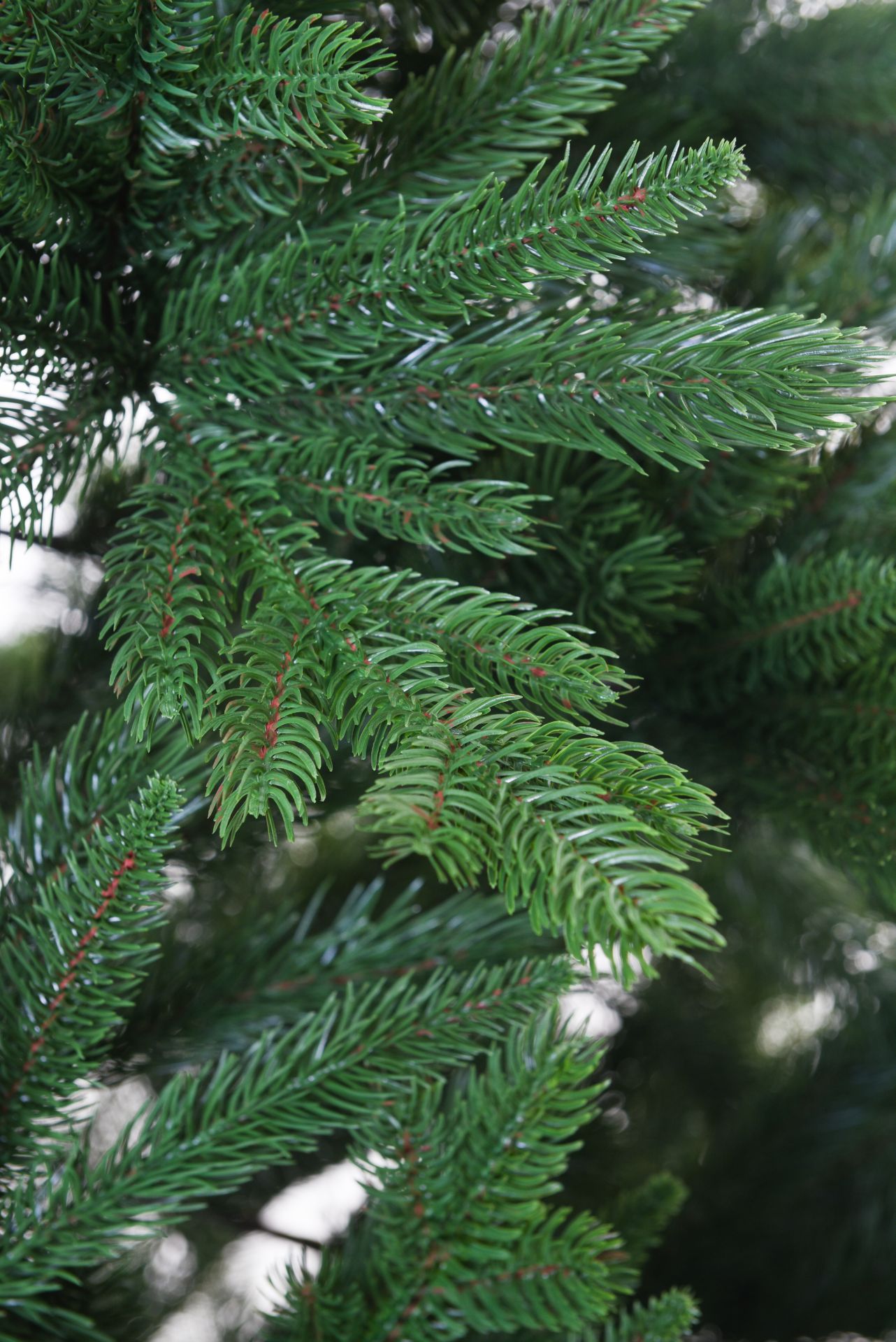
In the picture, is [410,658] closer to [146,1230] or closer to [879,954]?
[146,1230]

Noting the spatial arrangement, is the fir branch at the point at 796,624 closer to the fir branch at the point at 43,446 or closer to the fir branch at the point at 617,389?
the fir branch at the point at 617,389

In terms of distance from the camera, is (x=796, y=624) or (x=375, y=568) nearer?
(x=375, y=568)

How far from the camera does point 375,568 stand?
0.25 m

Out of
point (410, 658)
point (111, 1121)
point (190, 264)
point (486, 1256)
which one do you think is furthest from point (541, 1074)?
point (111, 1121)

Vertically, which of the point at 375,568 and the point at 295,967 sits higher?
the point at 375,568

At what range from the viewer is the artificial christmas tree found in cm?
21

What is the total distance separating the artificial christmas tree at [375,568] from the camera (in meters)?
0.21

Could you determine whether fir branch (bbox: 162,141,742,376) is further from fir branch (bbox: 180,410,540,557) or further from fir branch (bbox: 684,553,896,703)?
fir branch (bbox: 684,553,896,703)

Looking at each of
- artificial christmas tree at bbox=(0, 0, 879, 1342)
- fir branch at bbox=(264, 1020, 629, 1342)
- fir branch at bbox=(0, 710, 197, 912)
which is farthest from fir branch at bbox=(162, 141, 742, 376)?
fir branch at bbox=(264, 1020, 629, 1342)

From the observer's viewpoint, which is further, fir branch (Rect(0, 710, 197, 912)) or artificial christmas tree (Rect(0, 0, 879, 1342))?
fir branch (Rect(0, 710, 197, 912))

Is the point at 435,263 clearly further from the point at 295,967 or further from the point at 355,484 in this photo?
the point at 295,967

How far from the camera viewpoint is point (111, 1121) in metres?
0.59

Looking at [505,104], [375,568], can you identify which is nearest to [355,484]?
[375,568]

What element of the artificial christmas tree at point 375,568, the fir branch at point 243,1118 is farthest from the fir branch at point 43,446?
the fir branch at point 243,1118
